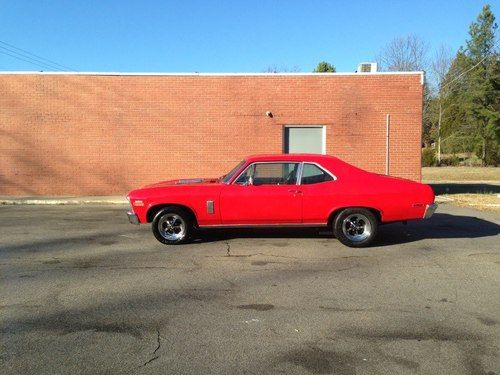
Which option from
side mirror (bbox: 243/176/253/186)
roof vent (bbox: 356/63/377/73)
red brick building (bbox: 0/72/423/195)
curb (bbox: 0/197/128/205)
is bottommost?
curb (bbox: 0/197/128/205)

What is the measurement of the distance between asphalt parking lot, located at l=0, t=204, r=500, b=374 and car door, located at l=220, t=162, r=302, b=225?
1.67 ft

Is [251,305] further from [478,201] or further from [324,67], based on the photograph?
[324,67]

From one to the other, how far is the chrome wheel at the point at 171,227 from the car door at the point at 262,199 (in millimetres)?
759

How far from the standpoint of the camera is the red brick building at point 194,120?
16.6 metres

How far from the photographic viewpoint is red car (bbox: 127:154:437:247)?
7.85 meters

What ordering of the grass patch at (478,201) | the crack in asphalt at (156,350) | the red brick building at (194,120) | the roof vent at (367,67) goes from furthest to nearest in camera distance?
1. the roof vent at (367,67)
2. the red brick building at (194,120)
3. the grass patch at (478,201)
4. the crack in asphalt at (156,350)

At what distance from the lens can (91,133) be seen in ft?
55.5

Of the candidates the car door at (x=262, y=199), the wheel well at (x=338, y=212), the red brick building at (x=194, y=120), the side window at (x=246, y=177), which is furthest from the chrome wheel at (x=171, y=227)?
the red brick building at (x=194, y=120)

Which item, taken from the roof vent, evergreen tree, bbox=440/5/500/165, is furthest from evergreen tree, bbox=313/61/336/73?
the roof vent

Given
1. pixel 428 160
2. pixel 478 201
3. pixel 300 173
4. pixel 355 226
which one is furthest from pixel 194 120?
pixel 428 160

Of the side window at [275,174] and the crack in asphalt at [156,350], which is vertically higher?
the side window at [275,174]

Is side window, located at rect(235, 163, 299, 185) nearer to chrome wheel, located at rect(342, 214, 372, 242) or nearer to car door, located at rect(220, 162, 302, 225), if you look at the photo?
car door, located at rect(220, 162, 302, 225)

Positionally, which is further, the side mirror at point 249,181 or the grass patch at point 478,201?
the grass patch at point 478,201

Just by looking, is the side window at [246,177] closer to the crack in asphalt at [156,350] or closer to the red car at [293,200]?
the red car at [293,200]
